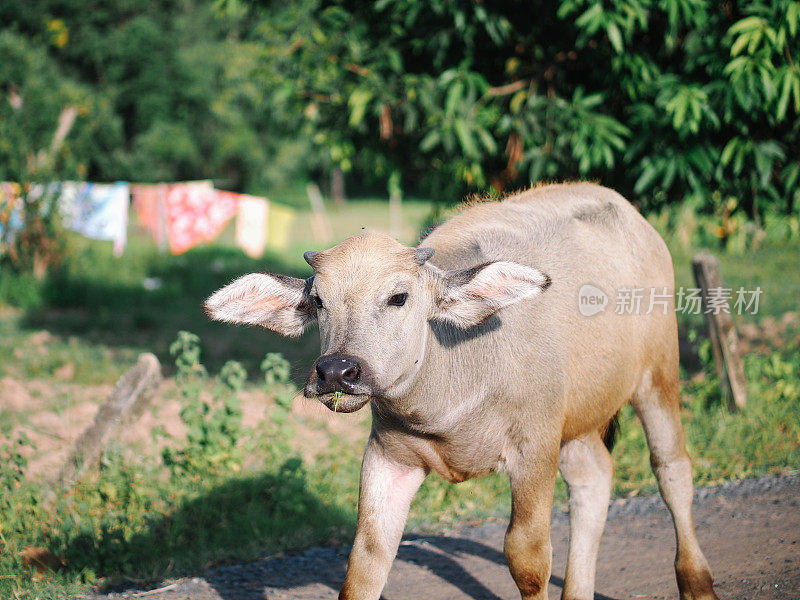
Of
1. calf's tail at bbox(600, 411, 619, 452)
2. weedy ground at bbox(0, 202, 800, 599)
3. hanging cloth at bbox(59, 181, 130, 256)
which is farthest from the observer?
hanging cloth at bbox(59, 181, 130, 256)

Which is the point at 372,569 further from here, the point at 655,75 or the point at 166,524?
the point at 655,75

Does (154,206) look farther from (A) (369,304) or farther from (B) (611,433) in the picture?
(A) (369,304)

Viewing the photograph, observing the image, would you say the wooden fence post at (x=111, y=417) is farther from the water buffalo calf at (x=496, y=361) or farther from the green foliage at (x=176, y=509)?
the water buffalo calf at (x=496, y=361)

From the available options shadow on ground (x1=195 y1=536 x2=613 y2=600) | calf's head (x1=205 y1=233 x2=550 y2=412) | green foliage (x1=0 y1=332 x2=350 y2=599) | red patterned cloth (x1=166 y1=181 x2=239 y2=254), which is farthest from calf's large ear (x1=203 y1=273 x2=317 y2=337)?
red patterned cloth (x1=166 y1=181 x2=239 y2=254)

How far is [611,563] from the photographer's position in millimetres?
4586

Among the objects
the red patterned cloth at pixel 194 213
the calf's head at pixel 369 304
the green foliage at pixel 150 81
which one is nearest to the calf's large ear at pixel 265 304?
the calf's head at pixel 369 304

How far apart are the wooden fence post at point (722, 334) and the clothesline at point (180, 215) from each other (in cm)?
1015

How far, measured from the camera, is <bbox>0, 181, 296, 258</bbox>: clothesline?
15.4 metres

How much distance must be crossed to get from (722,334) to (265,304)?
4.27 m

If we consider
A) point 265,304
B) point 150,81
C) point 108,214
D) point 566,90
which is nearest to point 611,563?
point 265,304

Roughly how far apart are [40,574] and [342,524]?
1.65 m

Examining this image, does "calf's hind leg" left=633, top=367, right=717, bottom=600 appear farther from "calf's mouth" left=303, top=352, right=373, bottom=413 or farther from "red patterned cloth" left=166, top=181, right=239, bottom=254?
"red patterned cloth" left=166, top=181, right=239, bottom=254

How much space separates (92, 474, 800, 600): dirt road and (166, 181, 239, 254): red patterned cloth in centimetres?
1282

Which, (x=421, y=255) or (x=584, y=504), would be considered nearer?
(x=421, y=255)
